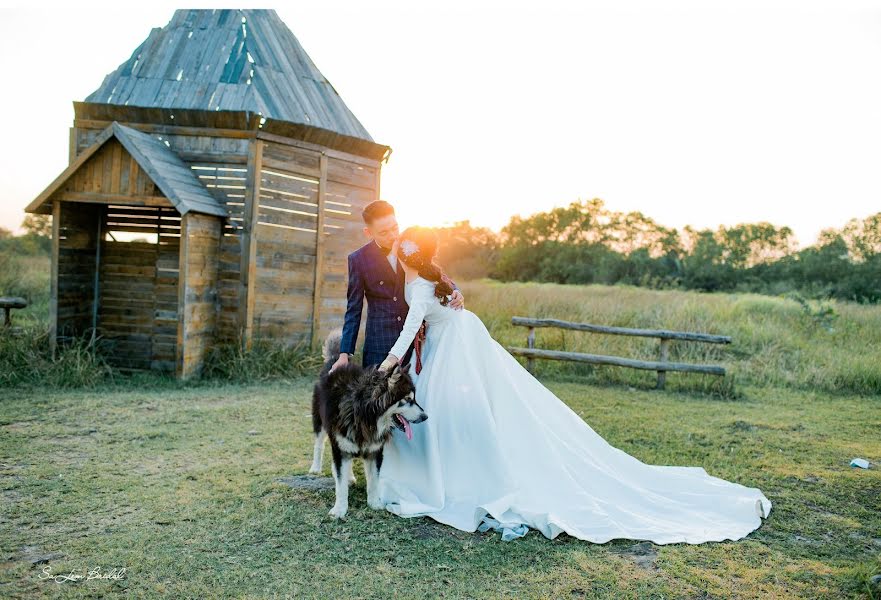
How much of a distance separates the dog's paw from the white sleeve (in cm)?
114

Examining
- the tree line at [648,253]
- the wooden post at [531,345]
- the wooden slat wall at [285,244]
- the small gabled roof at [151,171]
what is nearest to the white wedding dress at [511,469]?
the small gabled roof at [151,171]

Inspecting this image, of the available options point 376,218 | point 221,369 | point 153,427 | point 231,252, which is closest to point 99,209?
point 231,252

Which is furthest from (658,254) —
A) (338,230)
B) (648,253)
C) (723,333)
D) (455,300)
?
(455,300)

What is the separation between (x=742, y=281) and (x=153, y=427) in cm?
3547

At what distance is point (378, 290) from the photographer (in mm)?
4961

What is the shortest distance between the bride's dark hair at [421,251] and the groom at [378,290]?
0.30m

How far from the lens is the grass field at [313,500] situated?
141 inches

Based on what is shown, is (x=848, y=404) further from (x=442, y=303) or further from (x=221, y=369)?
(x=221, y=369)

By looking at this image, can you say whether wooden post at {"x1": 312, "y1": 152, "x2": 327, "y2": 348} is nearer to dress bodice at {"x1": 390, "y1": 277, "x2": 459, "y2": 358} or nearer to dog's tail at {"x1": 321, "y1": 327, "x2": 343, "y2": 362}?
dog's tail at {"x1": 321, "y1": 327, "x2": 343, "y2": 362}

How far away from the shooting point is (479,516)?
435 centimetres

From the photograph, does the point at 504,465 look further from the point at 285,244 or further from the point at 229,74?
the point at 229,74

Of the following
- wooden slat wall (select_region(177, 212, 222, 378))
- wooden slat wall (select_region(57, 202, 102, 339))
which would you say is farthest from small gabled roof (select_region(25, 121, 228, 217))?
wooden slat wall (select_region(57, 202, 102, 339))

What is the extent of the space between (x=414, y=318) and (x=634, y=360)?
6784 mm
